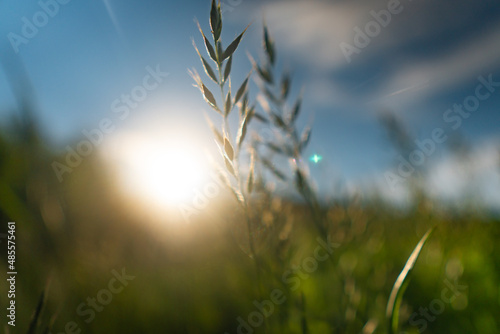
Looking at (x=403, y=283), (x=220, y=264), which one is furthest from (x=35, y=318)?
(x=220, y=264)

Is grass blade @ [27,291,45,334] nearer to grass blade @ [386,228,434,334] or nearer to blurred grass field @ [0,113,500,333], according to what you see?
blurred grass field @ [0,113,500,333]

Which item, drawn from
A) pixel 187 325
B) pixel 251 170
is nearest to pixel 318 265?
pixel 187 325

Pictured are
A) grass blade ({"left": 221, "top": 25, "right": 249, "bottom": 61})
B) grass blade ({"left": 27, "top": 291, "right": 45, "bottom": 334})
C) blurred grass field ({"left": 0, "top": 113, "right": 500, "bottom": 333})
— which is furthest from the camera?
grass blade ({"left": 221, "top": 25, "right": 249, "bottom": 61})

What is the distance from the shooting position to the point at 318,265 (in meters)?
2.51

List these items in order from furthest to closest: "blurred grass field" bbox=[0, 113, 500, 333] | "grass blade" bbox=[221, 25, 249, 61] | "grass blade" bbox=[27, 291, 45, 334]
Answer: "grass blade" bbox=[221, 25, 249, 61]
"blurred grass field" bbox=[0, 113, 500, 333]
"grass blade" bbox=[27, 291, 45, 334]

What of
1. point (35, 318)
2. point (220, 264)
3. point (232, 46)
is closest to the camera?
point (35, 318)

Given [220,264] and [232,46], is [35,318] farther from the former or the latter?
[220,264]

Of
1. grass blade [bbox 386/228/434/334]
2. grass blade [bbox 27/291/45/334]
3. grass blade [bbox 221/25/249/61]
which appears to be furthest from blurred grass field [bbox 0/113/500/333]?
grass blade [bbox 221/25/249/61]

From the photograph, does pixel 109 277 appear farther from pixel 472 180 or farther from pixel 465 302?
pixel 472 180

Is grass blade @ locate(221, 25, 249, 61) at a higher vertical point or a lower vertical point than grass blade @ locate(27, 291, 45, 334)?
higher

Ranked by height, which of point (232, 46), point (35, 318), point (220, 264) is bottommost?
point (220, 264)

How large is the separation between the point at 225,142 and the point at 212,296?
1.70m

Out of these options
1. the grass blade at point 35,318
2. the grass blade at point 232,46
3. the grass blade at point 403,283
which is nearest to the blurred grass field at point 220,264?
the grass blade at point 35,318

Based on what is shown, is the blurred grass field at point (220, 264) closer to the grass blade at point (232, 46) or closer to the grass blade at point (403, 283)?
the grass blade at point (403, 283)
